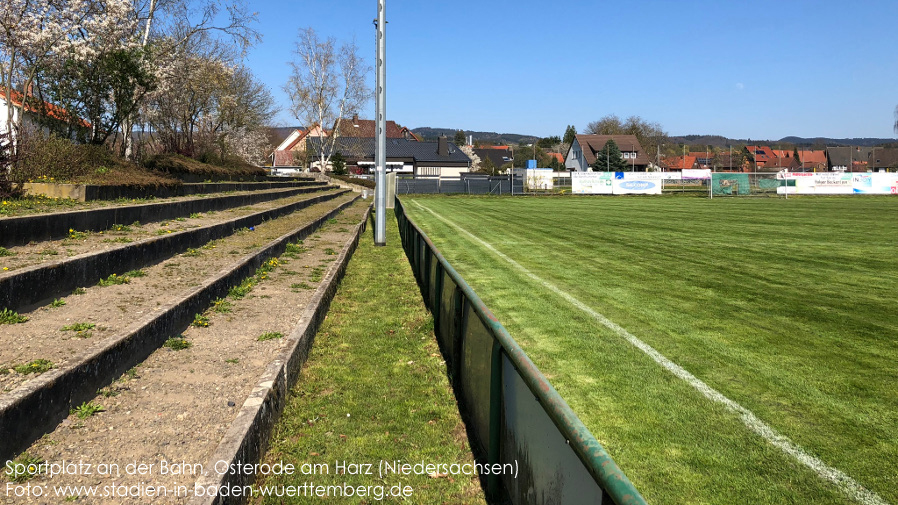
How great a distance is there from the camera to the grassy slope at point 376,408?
3.87m

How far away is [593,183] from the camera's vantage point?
180ft

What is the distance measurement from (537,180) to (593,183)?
19.3 ft

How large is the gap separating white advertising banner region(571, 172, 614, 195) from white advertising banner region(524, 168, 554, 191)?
4.70 meters

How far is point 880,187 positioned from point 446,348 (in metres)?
53.7

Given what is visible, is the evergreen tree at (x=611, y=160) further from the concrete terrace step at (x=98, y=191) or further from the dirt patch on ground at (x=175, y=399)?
the dirt patch on ground at (x=175, y=399)

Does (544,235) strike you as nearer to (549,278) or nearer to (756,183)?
(549,278)

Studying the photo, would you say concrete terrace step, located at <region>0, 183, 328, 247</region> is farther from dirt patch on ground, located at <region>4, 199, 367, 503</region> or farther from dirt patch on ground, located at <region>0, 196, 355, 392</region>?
dirt patch on ground, located at <region>4, 199, 367, 503</region>

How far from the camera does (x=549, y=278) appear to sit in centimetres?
1058

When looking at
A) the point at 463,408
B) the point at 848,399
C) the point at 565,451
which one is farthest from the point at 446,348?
the point at 565,451

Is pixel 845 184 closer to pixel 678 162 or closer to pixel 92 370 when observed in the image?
pixel 92 370

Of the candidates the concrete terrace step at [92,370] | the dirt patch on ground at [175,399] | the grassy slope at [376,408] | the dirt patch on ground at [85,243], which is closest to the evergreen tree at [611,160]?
the dirt patch on ground at [85,243]

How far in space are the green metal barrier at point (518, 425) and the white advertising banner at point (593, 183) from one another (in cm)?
5035

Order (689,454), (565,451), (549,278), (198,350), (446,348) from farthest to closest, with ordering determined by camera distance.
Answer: (549,278) → (446,348) → (198,350) → (689,454) → (565,451)

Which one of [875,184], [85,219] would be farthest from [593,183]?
[85,219]
